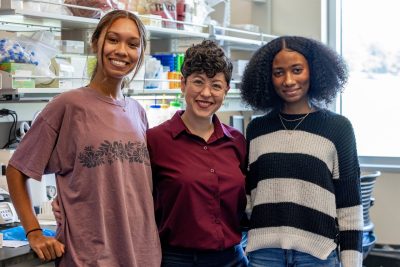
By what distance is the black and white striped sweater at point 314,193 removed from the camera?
5.87 ft

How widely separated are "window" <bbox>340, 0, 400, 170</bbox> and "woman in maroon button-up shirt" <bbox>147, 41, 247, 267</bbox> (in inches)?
105

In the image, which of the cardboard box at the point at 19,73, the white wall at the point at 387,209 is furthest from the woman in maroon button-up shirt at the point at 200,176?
the white wall at the point at 387,209

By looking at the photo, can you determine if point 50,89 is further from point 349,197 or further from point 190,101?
point 349,197

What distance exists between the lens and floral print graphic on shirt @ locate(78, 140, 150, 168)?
5.46 feet

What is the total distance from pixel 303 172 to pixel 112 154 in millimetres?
540

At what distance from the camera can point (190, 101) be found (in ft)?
6.07

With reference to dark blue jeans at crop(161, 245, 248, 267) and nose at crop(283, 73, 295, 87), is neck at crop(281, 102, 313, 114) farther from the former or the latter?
dark blue jeans at crop(161, 245, 248, 267)

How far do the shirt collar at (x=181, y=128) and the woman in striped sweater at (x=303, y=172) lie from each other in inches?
3.7

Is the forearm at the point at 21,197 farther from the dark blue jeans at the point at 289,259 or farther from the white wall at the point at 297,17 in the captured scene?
the white wall at the point at 297,17

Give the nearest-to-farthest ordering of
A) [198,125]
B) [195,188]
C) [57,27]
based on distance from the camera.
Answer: [195,188] < [198,125] < [57,27]

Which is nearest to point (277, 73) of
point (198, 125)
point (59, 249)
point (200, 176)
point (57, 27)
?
point (198, 125)

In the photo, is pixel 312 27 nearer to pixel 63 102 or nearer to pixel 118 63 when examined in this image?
pixel 118 63

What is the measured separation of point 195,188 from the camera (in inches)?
69.8

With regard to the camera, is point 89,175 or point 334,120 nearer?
point 89,175
